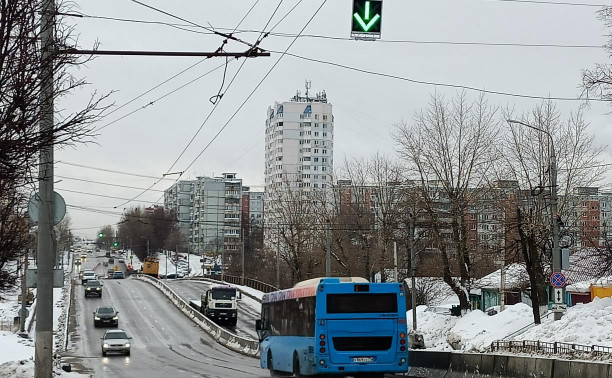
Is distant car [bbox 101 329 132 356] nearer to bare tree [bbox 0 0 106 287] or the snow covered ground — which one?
the snow covered ground

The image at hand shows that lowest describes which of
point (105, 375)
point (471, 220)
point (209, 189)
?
point (105, 375)

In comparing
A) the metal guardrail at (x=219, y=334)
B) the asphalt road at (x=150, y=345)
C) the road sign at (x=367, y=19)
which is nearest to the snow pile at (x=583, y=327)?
the asphalt road at (x=150, y=345)

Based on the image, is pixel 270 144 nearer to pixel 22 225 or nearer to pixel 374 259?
pixel 374 259

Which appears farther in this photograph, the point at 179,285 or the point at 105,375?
the point at 179,285

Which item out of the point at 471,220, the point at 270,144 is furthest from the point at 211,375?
the point at 270,144

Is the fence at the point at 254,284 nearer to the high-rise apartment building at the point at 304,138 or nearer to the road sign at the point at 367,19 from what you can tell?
the road sign at the point at 367,19

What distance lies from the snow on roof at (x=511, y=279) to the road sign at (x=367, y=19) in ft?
125

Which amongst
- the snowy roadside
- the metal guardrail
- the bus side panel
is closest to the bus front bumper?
the bus side panel

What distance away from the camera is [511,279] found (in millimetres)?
57156

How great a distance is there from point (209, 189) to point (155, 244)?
58.1 ft

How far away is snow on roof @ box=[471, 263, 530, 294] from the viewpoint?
1966 inches

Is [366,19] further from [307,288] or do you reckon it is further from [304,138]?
[304,138]

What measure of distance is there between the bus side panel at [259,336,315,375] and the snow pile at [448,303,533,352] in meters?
11.9

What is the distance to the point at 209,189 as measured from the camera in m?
192
